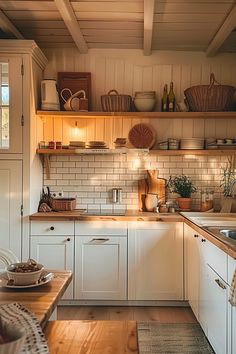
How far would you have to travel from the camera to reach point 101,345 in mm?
1423

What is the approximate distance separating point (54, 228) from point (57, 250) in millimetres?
204

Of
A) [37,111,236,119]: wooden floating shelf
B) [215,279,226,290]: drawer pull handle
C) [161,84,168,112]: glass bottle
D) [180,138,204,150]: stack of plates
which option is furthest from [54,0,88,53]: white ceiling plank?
[215,279,226,290]: drawer pull handle

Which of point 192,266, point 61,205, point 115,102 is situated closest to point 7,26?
point 115,102

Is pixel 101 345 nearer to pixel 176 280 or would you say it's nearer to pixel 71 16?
pixel 176 280

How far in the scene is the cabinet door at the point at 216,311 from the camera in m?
2.15

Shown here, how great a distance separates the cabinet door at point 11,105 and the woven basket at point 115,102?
0.81 meters

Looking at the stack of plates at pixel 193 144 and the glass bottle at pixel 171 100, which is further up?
the glass bottle at pixel 171 100

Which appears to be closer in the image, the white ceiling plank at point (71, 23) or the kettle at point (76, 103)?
the white ceiling plank at point (71, 23)

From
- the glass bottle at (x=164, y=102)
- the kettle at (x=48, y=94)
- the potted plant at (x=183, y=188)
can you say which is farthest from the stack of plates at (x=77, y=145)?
the potted plant at (x=183, y=188)

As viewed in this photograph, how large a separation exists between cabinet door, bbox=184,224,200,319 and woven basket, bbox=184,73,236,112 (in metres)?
1.19

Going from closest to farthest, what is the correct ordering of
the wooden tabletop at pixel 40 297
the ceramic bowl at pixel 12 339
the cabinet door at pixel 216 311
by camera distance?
the ceramic bowl at pixel 12 339
the wooden tabletop at pixel 40 297
the cabinet door at pixel 216 311

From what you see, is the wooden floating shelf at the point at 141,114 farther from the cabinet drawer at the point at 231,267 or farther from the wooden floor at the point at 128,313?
the cabinet drawer at the point at 231,267

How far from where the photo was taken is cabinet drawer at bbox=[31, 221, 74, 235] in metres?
3.51

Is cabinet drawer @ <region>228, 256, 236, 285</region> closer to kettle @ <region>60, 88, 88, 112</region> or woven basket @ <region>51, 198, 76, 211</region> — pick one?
woven basket @ <region>51, 198, 76, 211</region>
